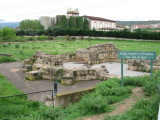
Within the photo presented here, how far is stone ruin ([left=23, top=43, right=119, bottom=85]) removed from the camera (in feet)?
49.1

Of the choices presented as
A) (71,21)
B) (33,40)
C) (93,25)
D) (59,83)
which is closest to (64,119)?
(59,83)

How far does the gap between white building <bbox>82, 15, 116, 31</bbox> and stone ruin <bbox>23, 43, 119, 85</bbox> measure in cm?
6760

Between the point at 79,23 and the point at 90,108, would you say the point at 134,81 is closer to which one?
the point at 90,108

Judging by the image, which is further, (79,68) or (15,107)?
(79,68)

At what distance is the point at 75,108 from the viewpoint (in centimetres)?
758

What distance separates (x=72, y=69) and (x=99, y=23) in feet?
281

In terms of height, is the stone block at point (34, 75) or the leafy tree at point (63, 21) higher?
the leafy tree at point (63, 21)

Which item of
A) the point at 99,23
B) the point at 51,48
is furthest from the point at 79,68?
the point at 99,23

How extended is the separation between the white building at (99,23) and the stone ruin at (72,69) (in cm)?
6760

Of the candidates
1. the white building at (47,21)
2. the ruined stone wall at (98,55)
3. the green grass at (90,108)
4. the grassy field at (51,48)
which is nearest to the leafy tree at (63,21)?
the white building at (47,21)

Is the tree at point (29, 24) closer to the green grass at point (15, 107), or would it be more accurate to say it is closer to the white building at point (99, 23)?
the white building at point (99, 23)

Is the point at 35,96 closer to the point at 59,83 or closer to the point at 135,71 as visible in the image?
the point at 59,83

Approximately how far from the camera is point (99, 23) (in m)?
98.4

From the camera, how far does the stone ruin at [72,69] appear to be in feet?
49.1
